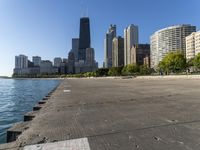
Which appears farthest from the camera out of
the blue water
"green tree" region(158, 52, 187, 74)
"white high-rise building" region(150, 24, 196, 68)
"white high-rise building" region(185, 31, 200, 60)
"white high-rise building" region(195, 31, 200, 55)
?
"white high-rise building" region(150, 24, 196, 68)

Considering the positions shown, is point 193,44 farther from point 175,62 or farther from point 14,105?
point 14,105

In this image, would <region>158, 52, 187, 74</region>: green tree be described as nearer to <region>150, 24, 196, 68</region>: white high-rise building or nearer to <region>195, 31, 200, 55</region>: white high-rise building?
<region>195, 31, 200, 55</region>: white high-rise building

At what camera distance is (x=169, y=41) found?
187 meters

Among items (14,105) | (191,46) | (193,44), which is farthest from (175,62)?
(14,105)

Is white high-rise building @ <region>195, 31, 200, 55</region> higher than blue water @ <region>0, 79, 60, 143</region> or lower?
higher

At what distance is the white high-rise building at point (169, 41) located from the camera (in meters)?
183

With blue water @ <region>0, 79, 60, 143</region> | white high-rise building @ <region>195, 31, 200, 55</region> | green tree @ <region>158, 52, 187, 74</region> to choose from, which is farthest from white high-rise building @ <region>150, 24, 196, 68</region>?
blue water @ <region>0, 79, 60, 143</region>

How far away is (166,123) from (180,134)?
996mm

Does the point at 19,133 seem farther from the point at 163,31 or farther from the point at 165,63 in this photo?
the point at 163,31

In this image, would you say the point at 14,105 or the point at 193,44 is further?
the point at 193,44

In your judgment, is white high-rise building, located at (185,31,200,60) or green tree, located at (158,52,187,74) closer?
green tree, located at (158,52,187,74)

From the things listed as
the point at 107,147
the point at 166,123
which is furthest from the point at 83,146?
the point at 166,123

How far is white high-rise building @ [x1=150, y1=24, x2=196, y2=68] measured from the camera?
183000 millimetres

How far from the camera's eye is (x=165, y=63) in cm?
10300
